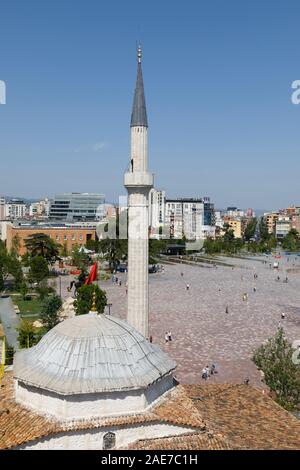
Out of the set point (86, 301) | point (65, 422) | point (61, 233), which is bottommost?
point (65, 422)

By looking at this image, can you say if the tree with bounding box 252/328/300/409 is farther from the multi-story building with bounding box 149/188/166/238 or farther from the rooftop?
the multi-story building with bounding box 149/188/166/238

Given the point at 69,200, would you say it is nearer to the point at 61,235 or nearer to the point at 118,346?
the point at 61,235

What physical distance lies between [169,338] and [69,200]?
87477 millimetres

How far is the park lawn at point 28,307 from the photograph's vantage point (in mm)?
32875

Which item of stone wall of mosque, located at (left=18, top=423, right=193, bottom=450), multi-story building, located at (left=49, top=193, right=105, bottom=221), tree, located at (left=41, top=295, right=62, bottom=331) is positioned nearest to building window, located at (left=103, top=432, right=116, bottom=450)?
stone wall of mosque, located at (left=18, top=423, right=193, bottom=450)

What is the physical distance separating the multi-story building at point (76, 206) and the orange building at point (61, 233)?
35878 mm

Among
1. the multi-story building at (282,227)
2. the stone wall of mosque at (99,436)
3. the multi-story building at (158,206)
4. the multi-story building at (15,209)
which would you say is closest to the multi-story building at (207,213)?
the multi-story building at (158,206)

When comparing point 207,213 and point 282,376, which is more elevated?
point 207,213

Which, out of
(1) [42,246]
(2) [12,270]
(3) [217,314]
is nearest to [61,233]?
(1) [42,246]

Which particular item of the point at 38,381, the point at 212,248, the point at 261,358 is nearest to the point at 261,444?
the point at 38,381

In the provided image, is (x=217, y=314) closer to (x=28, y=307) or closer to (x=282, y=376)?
(x=28, y=307)

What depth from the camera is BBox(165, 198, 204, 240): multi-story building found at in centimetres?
10761

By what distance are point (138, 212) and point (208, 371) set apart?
8223 mm

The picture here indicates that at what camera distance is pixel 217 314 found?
3497cm
